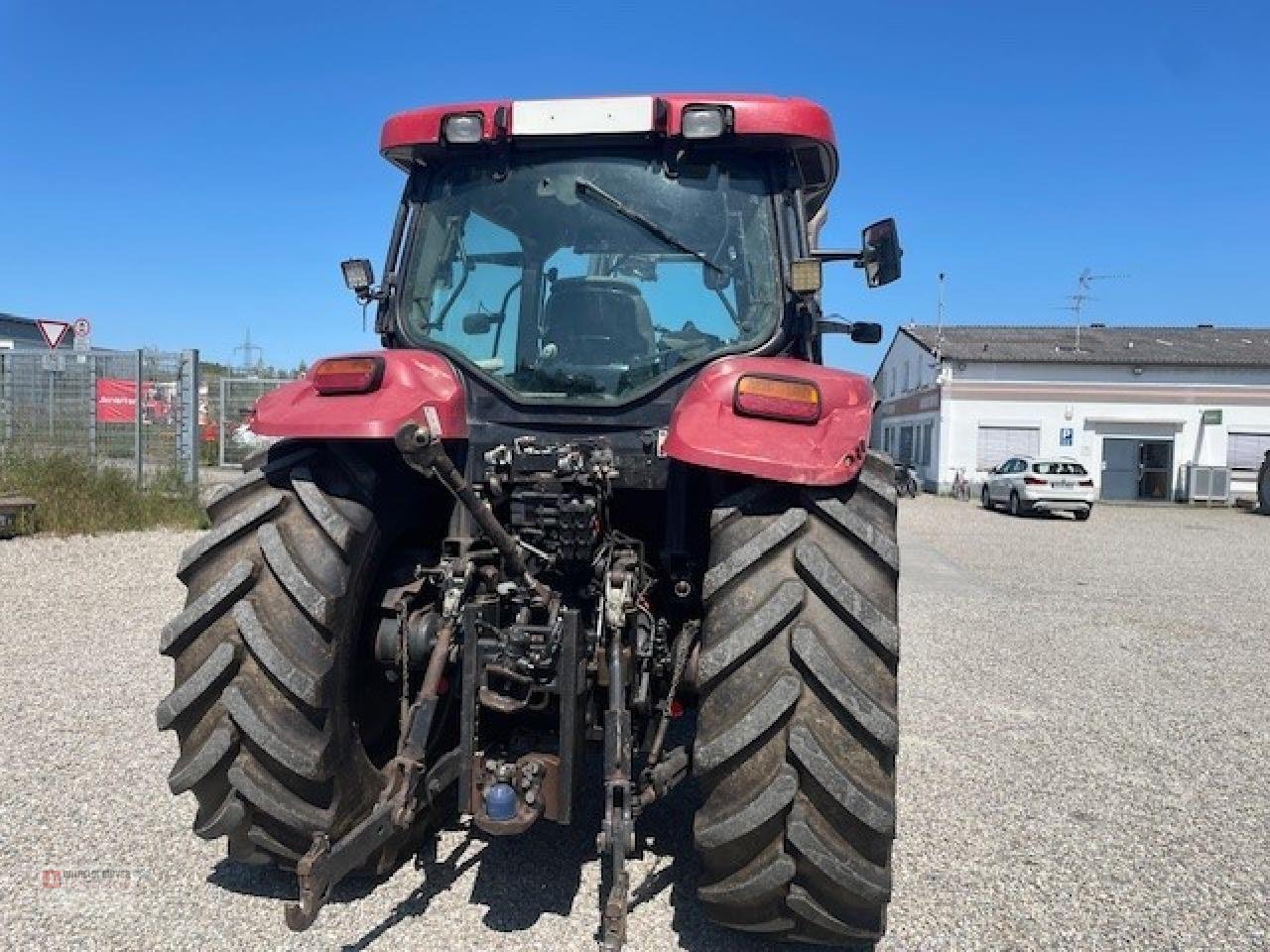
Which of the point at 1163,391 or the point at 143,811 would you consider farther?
the point at 1163,391

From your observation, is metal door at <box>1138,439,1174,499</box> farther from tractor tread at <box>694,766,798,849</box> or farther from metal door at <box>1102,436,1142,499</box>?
tractor tread at <box>694,766,798,849</box>

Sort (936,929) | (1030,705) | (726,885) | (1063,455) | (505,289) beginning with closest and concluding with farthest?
(726,885) < (936,929) < (505,289) < (1030,705) < (1063,455)

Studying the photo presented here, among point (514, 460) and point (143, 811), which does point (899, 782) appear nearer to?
point (514, 460)

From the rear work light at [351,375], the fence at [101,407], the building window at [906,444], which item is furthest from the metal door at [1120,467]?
the rear work light at [351,375]

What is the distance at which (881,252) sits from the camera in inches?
149

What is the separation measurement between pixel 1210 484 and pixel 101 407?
1185 inches

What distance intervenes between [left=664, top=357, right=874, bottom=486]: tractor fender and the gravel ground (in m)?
1.45

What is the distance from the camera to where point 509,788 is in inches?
108

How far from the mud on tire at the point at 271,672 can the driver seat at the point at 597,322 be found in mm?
968

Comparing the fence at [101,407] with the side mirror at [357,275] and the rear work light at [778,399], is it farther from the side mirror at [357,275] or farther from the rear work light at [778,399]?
the rear work light at [778,399]

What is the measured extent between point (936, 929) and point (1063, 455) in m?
31.2

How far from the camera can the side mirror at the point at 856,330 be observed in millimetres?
3760

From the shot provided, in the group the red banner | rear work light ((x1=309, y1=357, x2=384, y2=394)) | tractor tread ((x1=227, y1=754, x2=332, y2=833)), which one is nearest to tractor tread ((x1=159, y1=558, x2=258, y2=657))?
tractor tread ((x1=227, y1=754, x2=332, y2=833))

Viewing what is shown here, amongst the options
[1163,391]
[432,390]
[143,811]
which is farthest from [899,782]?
[1163,391]
